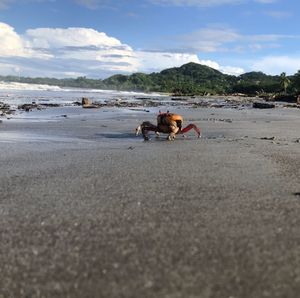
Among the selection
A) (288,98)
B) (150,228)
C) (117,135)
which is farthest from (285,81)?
(150,228)

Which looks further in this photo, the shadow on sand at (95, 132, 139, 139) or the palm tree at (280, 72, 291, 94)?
the palm tree at (280, 72, 291, 94)

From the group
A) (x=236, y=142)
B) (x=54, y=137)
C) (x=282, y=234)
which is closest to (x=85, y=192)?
(x=282, y=234)

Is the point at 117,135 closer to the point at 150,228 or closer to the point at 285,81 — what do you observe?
the point at 150,228

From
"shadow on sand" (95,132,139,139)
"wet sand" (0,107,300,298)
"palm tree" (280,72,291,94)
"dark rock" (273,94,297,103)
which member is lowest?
"shadow on sand" (95,132,139,139)

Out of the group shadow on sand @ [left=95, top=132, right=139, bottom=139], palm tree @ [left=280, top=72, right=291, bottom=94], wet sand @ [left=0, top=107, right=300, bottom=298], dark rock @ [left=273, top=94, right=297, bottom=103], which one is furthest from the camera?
palm tree @ [left=280, top=72, right=291, bottom=94]

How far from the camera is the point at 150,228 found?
432cm

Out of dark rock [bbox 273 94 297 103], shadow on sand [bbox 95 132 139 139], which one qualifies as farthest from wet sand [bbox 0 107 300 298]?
dark rock [bbox 273 94 297 103]

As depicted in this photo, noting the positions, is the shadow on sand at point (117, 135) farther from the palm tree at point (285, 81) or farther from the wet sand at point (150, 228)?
the palm tree at point (285, 81)

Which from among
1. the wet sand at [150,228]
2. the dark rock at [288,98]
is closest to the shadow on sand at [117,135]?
the wet sand at [150,228]

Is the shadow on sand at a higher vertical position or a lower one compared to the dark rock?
lower

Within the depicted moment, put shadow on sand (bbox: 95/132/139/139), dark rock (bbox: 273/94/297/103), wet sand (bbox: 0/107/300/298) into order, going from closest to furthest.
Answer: wet sand (bbox: 0/107/300/298), shadow on sand (bbox: 95/132/139/139), dark rock (bbox: 273/94/297/103)

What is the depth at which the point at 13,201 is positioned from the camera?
552 cm

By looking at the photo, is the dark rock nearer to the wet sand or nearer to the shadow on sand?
the shadow on sand

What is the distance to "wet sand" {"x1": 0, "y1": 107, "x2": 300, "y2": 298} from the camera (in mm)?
3168
